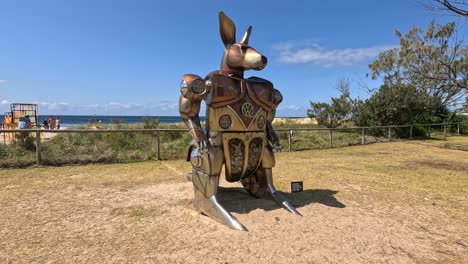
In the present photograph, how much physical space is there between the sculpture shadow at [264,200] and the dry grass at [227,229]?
2 cm

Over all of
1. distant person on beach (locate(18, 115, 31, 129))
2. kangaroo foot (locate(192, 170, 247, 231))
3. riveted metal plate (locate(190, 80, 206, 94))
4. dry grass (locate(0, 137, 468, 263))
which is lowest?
dry grass (locate(0, 137, 468, 263))

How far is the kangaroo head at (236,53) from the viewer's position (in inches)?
169

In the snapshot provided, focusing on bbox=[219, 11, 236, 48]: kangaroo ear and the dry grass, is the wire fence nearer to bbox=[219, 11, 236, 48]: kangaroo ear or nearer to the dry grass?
the dry grass

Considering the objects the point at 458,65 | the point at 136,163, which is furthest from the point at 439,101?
the point at 136,163

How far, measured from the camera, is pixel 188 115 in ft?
14.5

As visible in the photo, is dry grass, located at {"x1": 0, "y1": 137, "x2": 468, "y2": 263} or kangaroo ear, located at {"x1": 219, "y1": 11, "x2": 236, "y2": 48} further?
kangaroo ear, located at {"x1": 219, "y1": 11, "x2": 236, "y2": 48}

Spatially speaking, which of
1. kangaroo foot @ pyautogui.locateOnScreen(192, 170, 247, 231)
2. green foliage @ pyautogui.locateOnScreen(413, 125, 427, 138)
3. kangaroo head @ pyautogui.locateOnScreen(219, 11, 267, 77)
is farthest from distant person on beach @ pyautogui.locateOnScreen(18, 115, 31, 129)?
green foliage @ pyautogui.locateOnScreen(413, 125, 427, 138)

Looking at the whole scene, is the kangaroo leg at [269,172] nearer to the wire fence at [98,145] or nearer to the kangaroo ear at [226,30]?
the kangaroo ear at [226,30]

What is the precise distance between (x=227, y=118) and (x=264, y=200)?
1541 millimetres

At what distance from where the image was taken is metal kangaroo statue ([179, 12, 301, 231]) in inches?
168

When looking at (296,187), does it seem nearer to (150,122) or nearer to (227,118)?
(227,118)

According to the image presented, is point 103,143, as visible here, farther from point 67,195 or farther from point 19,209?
point 19,209

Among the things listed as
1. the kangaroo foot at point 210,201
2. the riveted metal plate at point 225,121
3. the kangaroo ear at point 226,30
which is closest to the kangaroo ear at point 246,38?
the kangaroo ear at point 226,30

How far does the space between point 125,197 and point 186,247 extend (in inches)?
98.9
